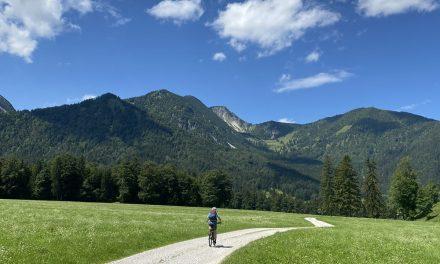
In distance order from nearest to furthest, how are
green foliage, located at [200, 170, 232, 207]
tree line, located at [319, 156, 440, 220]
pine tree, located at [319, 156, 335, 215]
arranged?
tree line, located at [319, 156, 440, 220] < pine tree, located at [319, 156, 335, 215] < green foliage, located at [200, 170, 232, 207]

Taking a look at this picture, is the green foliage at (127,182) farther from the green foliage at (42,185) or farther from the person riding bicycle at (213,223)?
the person riding bicycle at (213,223)

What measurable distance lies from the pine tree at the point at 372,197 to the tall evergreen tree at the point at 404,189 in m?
3.63

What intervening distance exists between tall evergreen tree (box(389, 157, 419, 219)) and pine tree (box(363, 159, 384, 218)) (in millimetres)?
3626

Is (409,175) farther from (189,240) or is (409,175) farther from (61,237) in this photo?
(61,237)

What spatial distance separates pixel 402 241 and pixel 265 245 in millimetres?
14559

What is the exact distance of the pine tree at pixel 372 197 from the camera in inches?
4400

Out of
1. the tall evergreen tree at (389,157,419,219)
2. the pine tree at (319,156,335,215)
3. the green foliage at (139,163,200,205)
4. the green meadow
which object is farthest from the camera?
the green foliage at (139,163,200,205)

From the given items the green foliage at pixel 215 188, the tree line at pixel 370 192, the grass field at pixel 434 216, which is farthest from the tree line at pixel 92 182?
the grass field at pixel 434 216

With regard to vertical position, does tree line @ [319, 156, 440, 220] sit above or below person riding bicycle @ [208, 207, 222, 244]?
above

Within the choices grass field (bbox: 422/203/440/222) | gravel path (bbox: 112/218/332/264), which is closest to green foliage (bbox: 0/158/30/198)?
gravel path (bbox: 112/218/332/264)

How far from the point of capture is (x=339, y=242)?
35.9 meters

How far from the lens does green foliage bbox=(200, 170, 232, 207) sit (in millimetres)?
140125

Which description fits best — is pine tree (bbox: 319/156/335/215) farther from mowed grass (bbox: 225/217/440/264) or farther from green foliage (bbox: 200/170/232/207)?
mowed grass (bbox: 225/217/440/264)

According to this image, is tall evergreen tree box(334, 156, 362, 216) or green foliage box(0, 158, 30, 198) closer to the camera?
tall evergreen tree box(334, 156, 362, 216)
